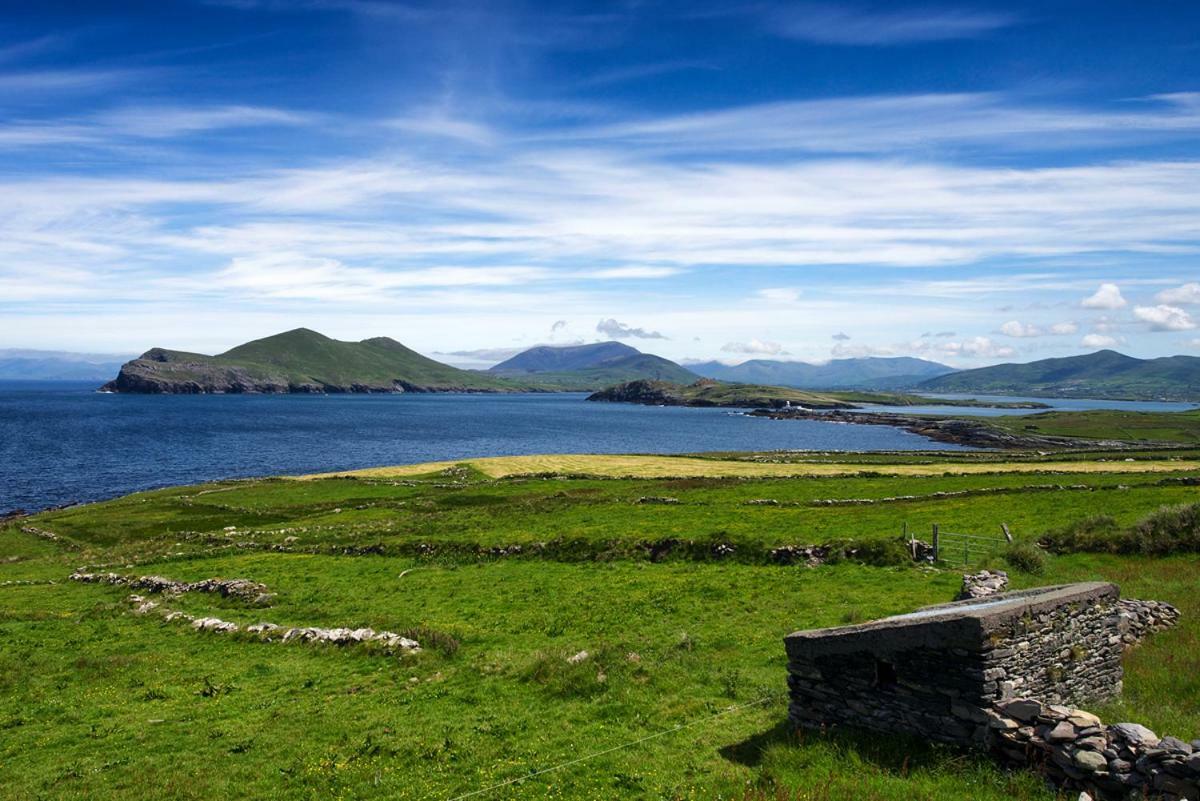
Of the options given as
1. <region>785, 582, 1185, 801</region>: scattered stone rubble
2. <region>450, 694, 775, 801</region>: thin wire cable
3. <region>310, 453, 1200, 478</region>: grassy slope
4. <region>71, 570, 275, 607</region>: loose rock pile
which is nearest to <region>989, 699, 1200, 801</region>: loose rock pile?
<region>785, 582, 1185, 801</region>: scattered stone rubble

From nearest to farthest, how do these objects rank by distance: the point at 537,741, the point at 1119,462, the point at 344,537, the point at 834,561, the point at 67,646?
the point at 537,741
the point at 67,646
the point at 834,561
the point at 344,537
the point at 1119,462

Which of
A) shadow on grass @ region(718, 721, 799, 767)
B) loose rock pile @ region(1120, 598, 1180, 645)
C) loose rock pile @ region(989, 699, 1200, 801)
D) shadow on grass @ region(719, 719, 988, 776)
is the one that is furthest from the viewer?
loose rock pile @ region(1120, 598, 1180, 645)

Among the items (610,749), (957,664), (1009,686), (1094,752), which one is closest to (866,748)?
(957,664)

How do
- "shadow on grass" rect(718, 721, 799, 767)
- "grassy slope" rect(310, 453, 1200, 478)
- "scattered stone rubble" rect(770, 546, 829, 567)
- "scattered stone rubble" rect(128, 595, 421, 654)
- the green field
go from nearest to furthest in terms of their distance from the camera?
1. "shadow on grass" rect(718, 721, 799, 767)
2. the green field
3. "scattered stone rubble" rect(128, 595, 421, 654)
4. "scattered stone rubble" rect(770, 546, 829, 567)
5. "grassy slope" rect(310, 453, 1200, 478)

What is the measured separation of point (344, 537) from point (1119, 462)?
322ft

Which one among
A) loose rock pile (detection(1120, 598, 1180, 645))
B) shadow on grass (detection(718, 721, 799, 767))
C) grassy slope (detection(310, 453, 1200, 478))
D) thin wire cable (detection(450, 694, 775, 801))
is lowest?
grassy slope (detection(310, 453, 1200, 478))

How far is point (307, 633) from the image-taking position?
29.7m

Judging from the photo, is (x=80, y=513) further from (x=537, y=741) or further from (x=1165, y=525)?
(x=1165, y=525)

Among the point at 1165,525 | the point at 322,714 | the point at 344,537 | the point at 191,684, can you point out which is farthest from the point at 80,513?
the point at 1165,525

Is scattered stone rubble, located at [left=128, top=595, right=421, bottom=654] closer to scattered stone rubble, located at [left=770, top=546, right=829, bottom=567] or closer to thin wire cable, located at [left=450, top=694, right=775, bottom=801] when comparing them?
thin wire cable, located at [left=450, top=694, right=775, bottom=801]

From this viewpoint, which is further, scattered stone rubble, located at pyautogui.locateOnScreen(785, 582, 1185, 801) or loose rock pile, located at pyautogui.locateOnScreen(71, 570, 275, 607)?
loose rock pile, located at pyautogui.locateOnScreen(71, 570, 275, 607)

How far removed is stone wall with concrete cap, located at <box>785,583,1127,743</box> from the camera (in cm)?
1416

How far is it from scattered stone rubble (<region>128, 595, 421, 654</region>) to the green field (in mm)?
681

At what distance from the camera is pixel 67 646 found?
99.0ft
